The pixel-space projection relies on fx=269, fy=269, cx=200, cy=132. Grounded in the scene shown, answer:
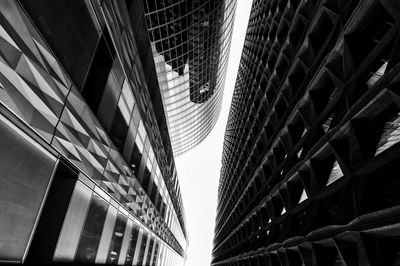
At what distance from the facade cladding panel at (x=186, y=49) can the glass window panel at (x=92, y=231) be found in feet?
128

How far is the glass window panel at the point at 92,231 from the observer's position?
10.7 m

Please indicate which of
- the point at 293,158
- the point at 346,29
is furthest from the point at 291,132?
the point at 346,29

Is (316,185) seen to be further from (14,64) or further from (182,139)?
(182,139)

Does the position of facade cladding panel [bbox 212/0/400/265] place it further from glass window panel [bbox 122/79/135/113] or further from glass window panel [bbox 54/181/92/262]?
glass window panel [bbox 122/79/135/113]

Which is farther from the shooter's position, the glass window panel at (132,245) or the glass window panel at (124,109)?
the glass window panel at (132,245)

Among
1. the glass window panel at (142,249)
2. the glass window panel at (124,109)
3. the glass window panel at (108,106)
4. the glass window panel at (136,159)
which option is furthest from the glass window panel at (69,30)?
the glass window panel at (142,249)

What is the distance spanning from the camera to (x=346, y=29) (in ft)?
28.7

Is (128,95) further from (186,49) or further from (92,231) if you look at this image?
(186,49)

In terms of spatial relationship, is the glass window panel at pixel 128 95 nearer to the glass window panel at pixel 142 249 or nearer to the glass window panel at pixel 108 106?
the glass window panel at pixel 108 106

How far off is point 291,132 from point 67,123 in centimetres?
1087

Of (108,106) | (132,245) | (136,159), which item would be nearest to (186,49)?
(136,159)

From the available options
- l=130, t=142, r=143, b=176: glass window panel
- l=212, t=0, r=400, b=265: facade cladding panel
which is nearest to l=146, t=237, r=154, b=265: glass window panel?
l=130, t=142, r=143, b=176: glass window panel

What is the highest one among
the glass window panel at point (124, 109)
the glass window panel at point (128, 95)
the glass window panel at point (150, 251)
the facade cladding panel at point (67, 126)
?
the glass window panel at point (128, 95)

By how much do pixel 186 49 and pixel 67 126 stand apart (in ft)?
170
